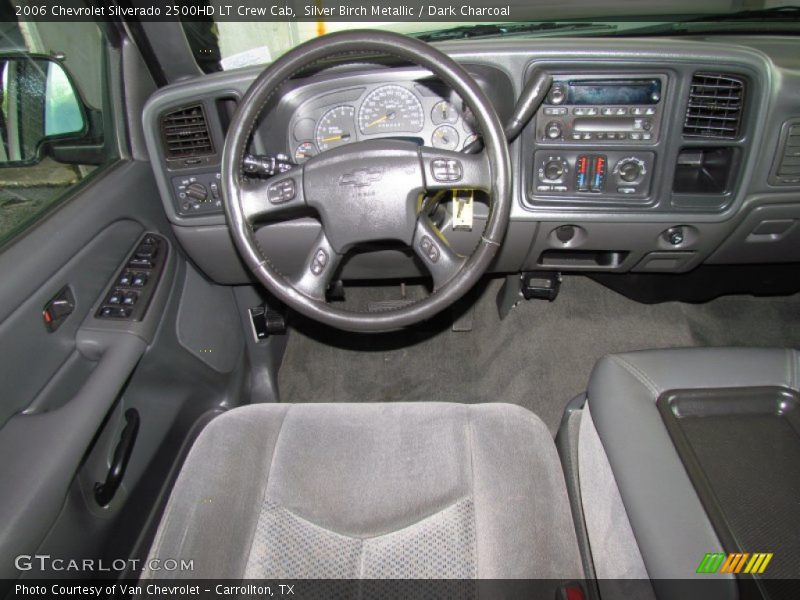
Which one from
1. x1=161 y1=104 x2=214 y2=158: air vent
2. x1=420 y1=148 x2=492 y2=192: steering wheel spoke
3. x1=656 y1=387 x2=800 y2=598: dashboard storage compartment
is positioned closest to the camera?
x1=656 y1=387 x2=800 y2=598: dashboard storage compartment

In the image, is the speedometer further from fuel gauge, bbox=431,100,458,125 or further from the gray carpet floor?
the gray carpet floor

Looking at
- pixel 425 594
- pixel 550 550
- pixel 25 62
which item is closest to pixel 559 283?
pixel 550 550

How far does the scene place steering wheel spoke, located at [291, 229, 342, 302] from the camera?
134 centimetres

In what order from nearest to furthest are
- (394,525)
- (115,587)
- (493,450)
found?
(394,525) < (493,450) < (115,587)

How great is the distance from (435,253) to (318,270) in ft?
0.97

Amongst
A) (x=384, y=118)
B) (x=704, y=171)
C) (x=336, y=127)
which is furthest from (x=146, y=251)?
(x=704, y=171)

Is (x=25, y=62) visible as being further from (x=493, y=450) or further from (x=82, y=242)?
(x=493, y=450)

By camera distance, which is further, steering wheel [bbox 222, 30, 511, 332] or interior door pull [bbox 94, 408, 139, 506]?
interior door pull [bbox 94, 408, 139, 506]

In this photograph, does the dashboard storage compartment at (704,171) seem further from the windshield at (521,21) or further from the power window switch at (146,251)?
the power window switch at (146,251)

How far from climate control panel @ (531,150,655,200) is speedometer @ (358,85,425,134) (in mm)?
382

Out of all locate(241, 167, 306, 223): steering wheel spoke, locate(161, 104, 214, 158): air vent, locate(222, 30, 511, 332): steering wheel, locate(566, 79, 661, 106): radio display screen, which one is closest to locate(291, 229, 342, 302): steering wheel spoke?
locate(222, 30, 511, 332): steering wheel

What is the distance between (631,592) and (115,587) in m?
1.24

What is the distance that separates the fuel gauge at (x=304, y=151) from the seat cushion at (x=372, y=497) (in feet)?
2.57

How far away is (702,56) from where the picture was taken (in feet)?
4.67
